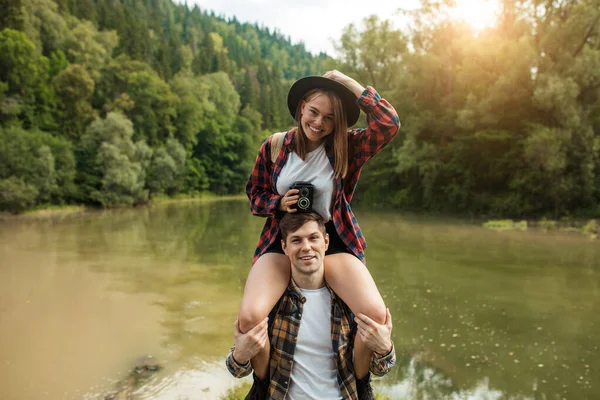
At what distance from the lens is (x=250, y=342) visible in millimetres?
2076

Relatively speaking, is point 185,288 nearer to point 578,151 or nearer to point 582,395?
point 582,395

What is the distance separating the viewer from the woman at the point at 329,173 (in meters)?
2.25

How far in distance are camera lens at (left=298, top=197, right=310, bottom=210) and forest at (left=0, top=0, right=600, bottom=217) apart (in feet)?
68.9

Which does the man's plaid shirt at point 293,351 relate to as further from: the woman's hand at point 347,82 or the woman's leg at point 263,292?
the woman's hand at point 347,82

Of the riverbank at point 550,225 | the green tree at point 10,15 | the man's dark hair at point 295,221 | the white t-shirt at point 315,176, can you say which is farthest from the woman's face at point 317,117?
the green tree at point 10,15

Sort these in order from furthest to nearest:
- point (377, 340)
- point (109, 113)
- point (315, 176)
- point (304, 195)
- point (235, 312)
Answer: point (109, 113) < point (235, 312) < point (315, 176) < point (304, 195) < point (377, 340)

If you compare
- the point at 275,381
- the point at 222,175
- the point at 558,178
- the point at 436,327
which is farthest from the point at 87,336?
the point at 222,175

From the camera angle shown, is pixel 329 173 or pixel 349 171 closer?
pixel 329 173

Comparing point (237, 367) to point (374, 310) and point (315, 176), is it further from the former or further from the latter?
point (315, 176)

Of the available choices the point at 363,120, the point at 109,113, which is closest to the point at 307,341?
the point at 363,120

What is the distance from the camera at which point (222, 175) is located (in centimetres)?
5681

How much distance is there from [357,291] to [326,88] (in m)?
1.03

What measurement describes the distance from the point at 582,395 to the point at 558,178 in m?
17.7

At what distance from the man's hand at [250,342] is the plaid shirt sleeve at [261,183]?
64cm
